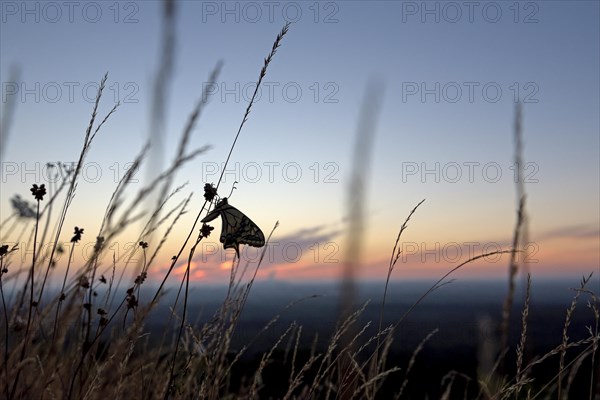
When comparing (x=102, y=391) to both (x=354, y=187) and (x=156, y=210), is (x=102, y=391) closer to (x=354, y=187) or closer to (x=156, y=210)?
(x=156, y=210)

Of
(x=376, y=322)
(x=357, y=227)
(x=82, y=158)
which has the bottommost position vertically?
(x=376, y=322)

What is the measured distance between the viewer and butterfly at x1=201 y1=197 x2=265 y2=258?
6.64 ft

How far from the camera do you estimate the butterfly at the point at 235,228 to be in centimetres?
202

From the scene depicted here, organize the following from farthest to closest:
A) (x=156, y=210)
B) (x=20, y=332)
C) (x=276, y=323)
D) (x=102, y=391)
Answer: (x=276, y=323) → (x=20, y=332) → (x=156, y=210) → (x=102, y=391)

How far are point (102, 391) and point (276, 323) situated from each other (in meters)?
1.15

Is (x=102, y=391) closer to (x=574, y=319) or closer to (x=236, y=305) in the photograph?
(x=236, y=305)

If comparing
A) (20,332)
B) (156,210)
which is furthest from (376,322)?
(20,332)

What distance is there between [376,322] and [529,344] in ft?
2.33

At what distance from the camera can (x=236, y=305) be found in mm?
2283

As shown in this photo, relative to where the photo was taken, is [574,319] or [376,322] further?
[376,322]

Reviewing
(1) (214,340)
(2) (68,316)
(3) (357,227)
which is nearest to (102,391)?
(2) (68,316)

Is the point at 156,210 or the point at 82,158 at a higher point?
the point at 82,158

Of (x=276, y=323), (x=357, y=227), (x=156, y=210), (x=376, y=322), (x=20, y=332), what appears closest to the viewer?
(x=357, y=227)

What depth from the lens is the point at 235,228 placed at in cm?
210
